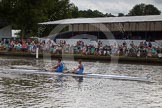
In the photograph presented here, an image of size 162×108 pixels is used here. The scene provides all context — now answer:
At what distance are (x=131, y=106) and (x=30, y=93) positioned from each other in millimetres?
6959

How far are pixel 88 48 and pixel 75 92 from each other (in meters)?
27.2

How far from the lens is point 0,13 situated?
249 feet

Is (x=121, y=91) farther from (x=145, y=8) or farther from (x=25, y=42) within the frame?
(x=145, y=8)

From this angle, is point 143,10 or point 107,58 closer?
point 107,58

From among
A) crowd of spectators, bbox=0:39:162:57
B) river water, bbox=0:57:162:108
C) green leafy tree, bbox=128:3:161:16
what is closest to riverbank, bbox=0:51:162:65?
crowd of spectators, bbox=0:39:162:57

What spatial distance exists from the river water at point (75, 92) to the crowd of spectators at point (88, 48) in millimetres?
13720

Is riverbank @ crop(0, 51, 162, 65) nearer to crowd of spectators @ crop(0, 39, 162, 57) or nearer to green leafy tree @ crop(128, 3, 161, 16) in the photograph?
crowd of spectators @ crop(0, 39, 162, 57)

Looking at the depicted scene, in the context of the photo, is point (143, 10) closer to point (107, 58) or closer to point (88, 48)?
point (88, 48)

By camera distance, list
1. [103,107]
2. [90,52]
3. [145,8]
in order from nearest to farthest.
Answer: [103,107] < [90,52] < [145,8]

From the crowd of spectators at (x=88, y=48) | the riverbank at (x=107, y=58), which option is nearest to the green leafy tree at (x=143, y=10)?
the crowd of spectators at (x=88, y=48)

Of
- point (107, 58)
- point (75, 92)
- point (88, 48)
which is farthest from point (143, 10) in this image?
point (75, 92)

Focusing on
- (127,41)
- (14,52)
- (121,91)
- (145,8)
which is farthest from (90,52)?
(145,8)

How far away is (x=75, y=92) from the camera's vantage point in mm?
25859

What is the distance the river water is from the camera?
21.8 meters
